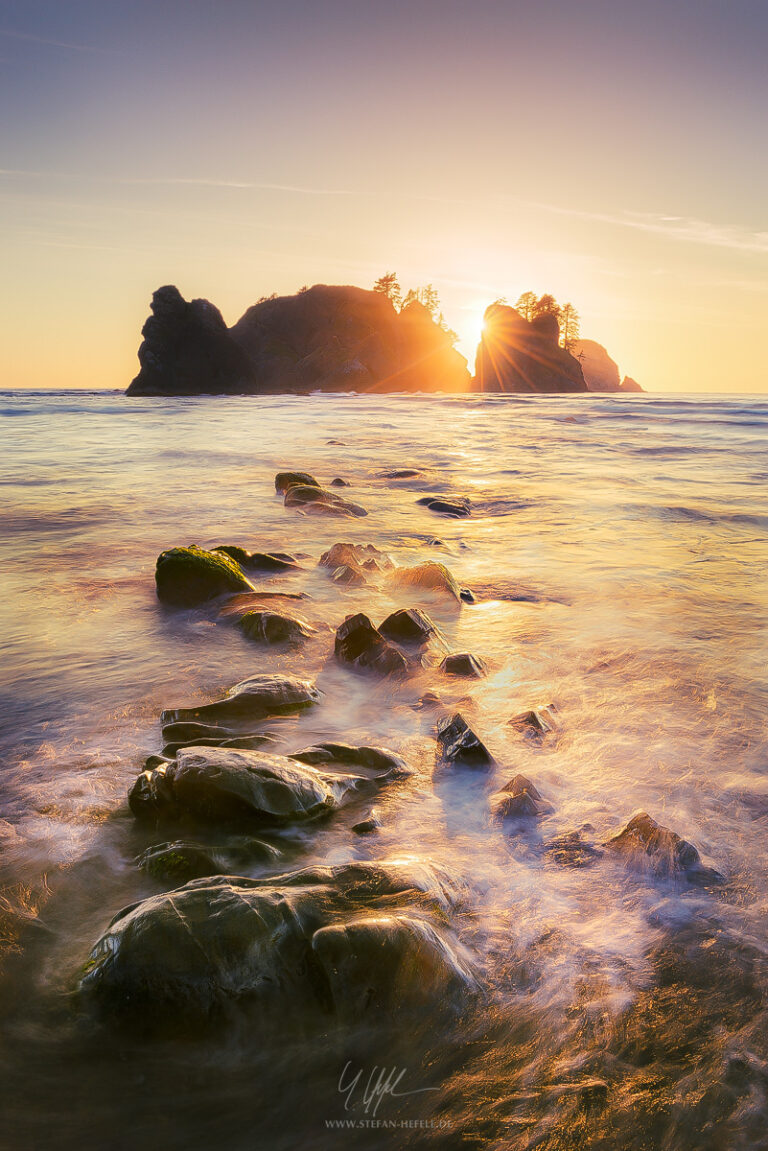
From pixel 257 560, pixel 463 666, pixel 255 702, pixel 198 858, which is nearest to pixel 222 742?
pixel 255 702

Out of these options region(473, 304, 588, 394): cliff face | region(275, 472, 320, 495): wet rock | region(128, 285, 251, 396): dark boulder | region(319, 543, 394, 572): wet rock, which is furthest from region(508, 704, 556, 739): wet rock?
region(473, 304, 588, 394): cliff face

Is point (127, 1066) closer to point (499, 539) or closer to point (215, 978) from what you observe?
point (215, 978)

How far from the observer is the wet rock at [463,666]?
396 centimetres

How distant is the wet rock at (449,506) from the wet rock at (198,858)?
7.26 m

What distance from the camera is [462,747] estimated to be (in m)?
3.03

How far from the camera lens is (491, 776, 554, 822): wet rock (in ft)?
8.68

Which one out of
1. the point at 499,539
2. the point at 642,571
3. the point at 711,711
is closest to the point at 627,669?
the point at 711,711

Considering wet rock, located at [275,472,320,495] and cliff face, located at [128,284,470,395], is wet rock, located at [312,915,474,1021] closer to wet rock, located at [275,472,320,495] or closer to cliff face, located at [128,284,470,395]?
wet rock, located at [275,472,320,495]

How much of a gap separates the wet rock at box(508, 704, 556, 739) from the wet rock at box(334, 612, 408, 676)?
32.7 inches

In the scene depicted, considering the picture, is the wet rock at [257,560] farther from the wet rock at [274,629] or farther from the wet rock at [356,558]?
the wet rock at [274,629]

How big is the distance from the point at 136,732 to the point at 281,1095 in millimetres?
1948

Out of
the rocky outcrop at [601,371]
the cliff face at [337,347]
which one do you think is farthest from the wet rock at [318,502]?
the rocky outcrop at [601,371]

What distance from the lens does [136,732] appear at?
10.6 ft

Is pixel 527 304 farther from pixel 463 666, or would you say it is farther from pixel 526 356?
pixel 463 666
